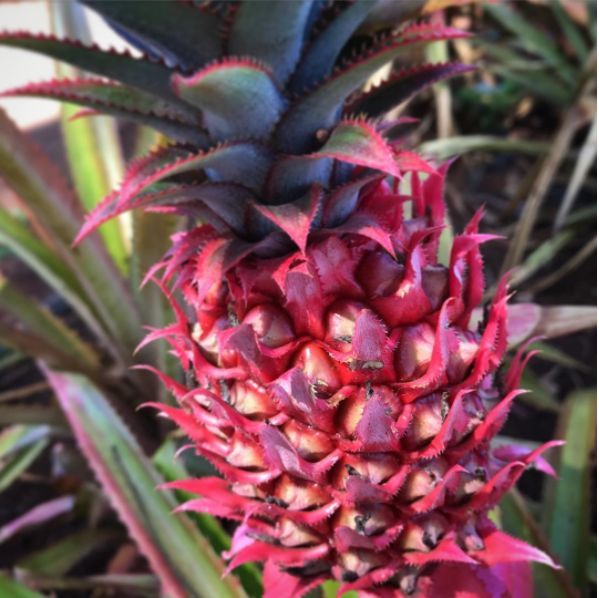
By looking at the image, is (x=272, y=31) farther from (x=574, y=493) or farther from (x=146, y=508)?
(x=574, y=493)

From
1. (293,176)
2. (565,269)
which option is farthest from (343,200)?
(565,269)

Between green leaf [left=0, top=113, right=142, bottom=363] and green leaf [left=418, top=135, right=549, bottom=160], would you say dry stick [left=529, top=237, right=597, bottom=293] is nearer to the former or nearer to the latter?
green leaf [left=418, top=135, right=549, bottom=160]

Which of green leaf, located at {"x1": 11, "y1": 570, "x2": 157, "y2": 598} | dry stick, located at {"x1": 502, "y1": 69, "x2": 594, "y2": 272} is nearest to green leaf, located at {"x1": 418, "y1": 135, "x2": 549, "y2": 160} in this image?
dry stick, located at {"x1": 502, "y1": 69, "x2": 594, "y2": 272}

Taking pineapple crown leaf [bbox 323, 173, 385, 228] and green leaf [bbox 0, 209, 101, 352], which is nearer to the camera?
pineapple crown leaf [bbox 323, 173, 385, 228]

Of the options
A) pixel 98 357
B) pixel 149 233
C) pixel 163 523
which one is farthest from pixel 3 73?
pixel 163 523

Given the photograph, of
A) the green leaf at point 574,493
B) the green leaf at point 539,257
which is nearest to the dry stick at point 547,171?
the green leaf at point 539,257

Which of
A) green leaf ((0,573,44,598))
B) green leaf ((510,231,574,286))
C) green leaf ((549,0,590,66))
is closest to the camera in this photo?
green leaf ((0,573,44,598))

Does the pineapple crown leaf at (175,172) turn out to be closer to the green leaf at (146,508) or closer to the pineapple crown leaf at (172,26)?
the pineapple crown leaf at (172,26)
